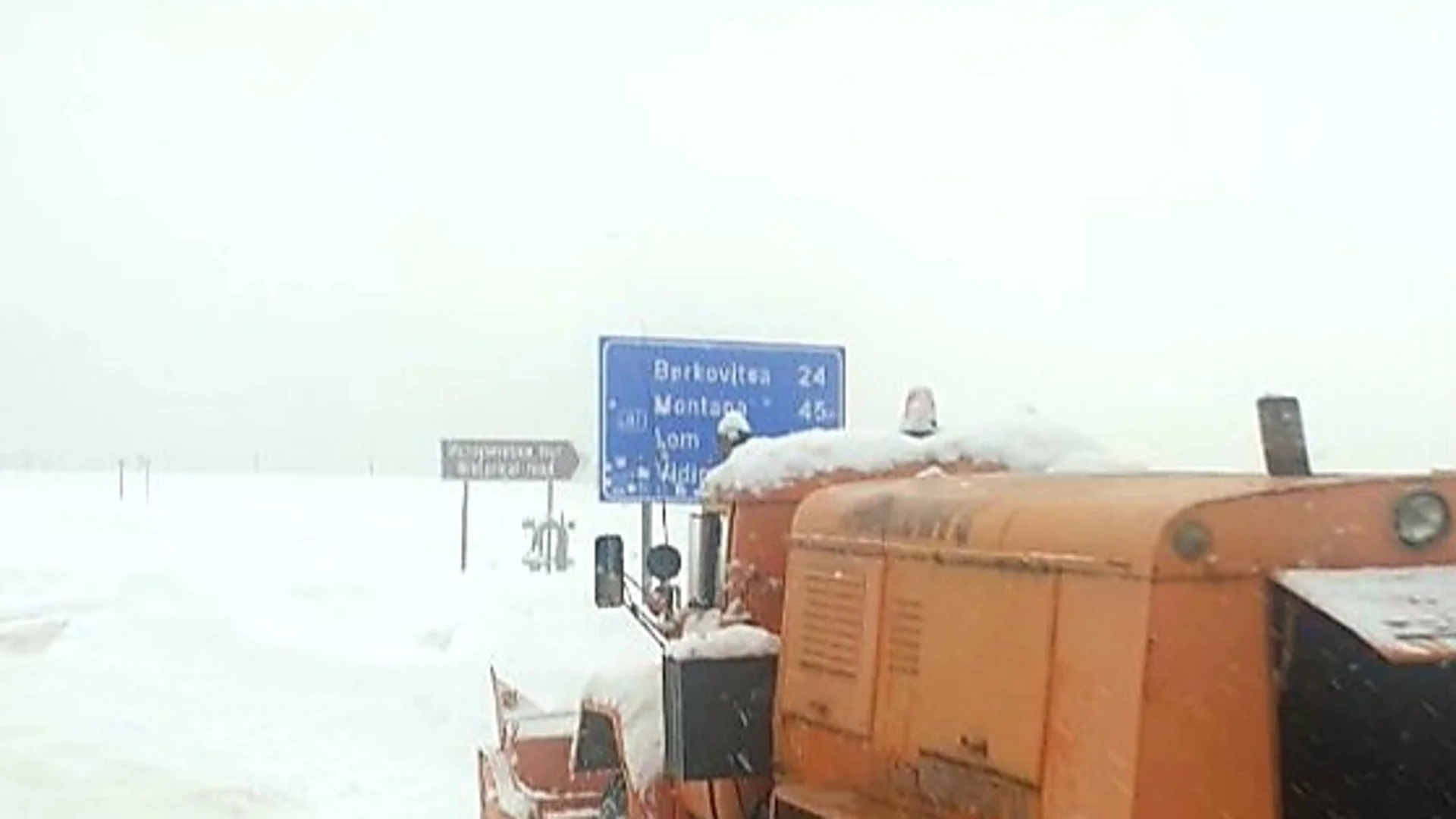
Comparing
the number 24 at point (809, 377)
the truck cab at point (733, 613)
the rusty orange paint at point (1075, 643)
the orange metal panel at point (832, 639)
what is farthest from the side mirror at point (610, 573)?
the number 24 at point (809, 377)

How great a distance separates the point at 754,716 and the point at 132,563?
4025 cm

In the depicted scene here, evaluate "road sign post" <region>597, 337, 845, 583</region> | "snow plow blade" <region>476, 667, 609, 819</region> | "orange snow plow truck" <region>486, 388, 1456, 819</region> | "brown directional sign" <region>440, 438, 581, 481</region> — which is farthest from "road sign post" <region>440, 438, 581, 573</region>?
"orange snow plow truck" <region>486, 388, 1456, 819</region>

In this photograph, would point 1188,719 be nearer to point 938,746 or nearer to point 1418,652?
point 1418,652

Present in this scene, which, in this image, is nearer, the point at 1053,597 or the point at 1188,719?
the point at 1188,719

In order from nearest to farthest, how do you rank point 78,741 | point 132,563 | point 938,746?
1. point 938,746
2. point 78,741
3. point 132,563

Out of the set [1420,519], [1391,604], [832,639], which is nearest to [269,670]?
[832,639]

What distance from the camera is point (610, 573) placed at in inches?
328

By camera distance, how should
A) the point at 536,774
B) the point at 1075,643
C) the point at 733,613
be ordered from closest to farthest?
the point at 1075,643, the point at 733,613, the point at 536,774

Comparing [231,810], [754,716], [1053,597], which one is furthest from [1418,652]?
[231,810]

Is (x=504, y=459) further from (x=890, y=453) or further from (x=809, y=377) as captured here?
(x=890, y=453)

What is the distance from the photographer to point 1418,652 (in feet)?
14.0

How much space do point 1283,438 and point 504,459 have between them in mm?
22039

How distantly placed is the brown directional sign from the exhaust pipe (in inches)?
838

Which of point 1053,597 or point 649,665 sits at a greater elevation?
Result: point 1053,597
